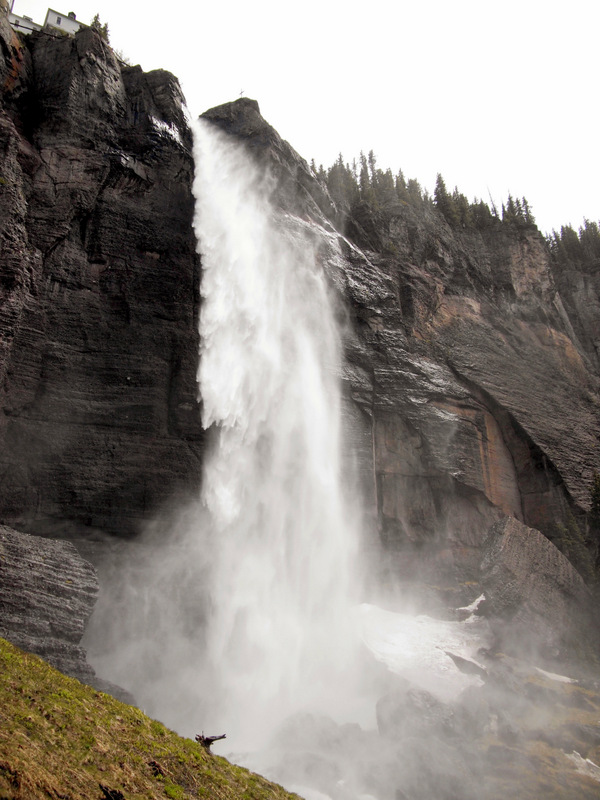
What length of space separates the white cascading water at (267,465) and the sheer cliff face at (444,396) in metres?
1.84

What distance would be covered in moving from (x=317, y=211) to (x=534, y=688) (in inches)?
1018

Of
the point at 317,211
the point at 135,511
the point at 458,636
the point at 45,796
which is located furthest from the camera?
the point at 317,211

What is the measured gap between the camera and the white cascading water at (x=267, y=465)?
18547 millimetres

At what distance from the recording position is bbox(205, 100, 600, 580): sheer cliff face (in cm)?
2700

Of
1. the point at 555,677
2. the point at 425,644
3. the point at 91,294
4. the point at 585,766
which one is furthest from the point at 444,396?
the point at 91,294

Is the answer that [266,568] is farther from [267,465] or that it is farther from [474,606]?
[474,606]

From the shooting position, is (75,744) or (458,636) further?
(458,636)

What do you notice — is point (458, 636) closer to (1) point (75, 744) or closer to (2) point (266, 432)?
(2) point (266, 432)

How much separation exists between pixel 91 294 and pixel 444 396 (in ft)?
60.7

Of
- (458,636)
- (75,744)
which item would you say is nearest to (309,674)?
(458,636)

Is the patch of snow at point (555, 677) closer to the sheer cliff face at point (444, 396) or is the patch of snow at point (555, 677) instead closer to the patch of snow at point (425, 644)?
the patch of snow at point (425, 644)

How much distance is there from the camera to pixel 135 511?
19.0 meters

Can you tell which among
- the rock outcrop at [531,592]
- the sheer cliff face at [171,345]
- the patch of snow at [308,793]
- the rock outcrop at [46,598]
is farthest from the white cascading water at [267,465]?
the rock outcrop at [531,592]

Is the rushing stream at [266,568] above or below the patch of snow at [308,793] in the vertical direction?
above
